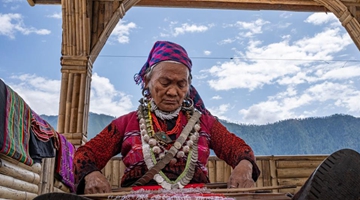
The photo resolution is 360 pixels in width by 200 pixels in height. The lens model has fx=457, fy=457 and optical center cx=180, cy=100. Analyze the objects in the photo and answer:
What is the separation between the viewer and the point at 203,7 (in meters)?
7.88

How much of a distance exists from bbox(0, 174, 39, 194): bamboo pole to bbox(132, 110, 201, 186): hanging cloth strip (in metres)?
2.42

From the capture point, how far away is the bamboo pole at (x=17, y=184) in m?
3.94

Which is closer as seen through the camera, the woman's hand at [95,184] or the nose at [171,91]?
the woman's hand at [95,184]

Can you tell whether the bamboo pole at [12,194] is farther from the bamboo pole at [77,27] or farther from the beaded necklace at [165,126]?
the bamboo pole at [77,27]

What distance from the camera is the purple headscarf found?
2.11 meters

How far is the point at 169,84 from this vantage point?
6.82 ft

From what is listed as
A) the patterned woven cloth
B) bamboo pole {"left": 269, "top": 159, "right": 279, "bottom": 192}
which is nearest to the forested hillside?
bamboo pole {"left": 269, "top": 159, "right": 279, "bottom": 192}

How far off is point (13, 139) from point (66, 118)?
8.95 ft

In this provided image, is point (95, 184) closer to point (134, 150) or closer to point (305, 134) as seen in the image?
point (134, 150)

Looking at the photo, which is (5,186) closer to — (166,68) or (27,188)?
(27,188)

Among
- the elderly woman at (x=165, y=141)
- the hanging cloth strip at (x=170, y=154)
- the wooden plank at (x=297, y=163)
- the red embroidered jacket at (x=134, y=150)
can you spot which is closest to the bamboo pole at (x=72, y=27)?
the wooden plank at (x=297, y=163)

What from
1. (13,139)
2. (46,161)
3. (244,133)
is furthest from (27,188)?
(244,133)

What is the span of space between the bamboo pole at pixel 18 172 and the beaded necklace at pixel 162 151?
7.27 feet

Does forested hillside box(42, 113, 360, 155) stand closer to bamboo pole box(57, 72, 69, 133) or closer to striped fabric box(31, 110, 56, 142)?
bamboo pole box(57, 72, 69, 133)
